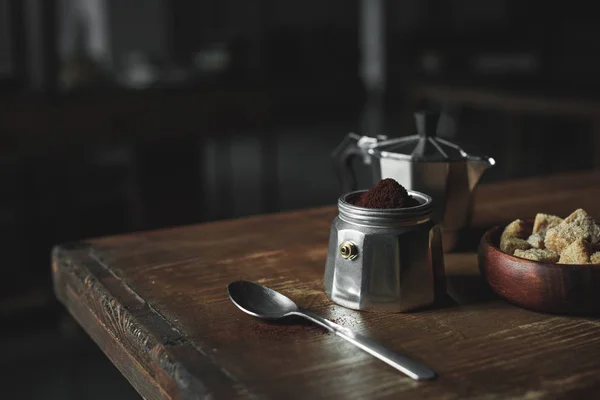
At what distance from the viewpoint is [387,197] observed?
867mm

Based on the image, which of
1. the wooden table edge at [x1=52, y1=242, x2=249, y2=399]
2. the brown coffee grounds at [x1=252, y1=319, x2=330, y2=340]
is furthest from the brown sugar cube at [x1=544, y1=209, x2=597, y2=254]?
the wooden table edge at [x1=52, y1=242, x2=249, y2=399]

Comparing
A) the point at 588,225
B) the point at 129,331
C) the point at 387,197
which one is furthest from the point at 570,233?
the point at 129,331

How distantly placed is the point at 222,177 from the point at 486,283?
16.5 feet

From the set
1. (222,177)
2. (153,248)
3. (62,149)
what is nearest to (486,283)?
(153,248)

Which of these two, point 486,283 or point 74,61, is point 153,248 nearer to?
point 486,283

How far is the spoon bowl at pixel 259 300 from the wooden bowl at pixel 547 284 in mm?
247

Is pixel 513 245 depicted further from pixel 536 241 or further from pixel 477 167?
pixel 477 167

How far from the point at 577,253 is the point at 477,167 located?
0.26 metres

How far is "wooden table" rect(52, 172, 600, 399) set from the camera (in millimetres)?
688

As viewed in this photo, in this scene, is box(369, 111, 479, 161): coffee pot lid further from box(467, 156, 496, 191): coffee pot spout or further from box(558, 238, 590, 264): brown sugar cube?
box(558, 238, 590, 264): brown sugar cube

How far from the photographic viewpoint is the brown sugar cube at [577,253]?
82cm

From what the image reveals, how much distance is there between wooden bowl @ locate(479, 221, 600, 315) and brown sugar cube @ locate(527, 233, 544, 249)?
6 cm

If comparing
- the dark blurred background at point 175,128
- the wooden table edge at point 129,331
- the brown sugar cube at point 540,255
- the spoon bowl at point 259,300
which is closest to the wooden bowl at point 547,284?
the brown sugar cube at point 540,255

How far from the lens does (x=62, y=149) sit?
10.4ft
